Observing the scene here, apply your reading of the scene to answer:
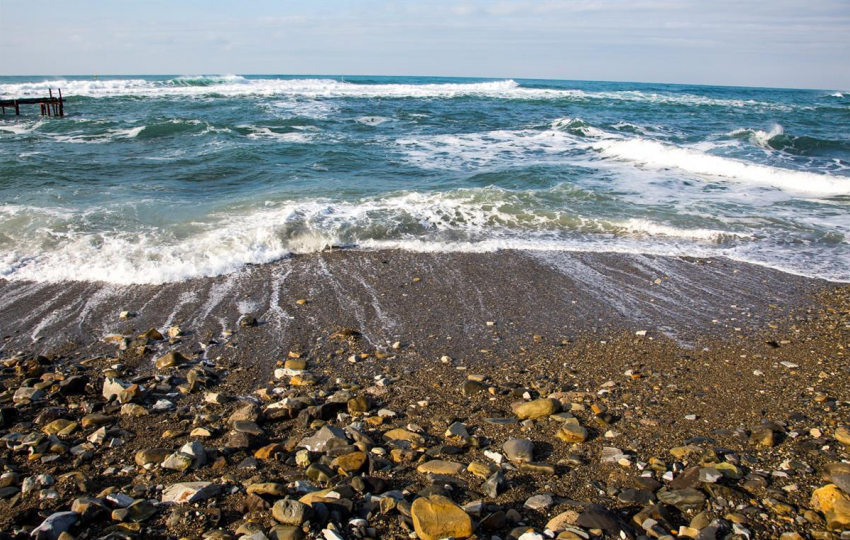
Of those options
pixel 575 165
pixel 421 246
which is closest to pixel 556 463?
pixel 421 246

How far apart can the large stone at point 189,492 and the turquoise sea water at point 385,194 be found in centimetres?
384

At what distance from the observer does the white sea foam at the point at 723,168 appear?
12062 mm

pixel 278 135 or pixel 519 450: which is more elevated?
pixel 278 135

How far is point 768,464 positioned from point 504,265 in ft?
13.3

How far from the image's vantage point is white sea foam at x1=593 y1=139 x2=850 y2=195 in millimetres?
12062

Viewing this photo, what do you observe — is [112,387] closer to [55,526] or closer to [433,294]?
[55,526]

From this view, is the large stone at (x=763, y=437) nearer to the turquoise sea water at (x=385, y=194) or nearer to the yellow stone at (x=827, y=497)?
the yellow stone at (x=827, y=497)

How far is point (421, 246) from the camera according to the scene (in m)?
7.44

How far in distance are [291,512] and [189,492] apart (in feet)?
1.86

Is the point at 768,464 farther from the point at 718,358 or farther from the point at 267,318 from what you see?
the point at 267,318

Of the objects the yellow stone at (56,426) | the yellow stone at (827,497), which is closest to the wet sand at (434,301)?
the yellow stone at (56,426)

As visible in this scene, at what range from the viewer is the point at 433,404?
3857 mm

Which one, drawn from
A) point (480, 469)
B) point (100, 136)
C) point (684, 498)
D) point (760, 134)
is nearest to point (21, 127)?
point (100, 136)

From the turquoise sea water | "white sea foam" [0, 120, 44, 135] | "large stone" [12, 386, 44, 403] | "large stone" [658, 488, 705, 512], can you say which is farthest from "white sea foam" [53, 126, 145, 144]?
"large stone" [658, 488, 705, 512]
